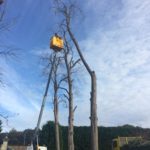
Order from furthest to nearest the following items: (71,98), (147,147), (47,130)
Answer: (47,130)
(71,98)
(147,147)

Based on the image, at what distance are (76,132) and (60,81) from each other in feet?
30.1

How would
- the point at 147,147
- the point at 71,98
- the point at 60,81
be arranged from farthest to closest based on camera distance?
the point at 60,81 < the point at 71,98 < the point at 147,147

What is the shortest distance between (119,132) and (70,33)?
17.4 meters

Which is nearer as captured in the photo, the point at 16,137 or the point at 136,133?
the point at 136,133

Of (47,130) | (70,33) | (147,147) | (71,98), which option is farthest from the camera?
(47,130)

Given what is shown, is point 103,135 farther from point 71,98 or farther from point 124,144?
point 71,98

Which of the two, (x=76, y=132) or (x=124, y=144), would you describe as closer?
(x=124, y=144)

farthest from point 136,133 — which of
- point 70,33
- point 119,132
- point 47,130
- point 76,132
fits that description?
point 70,33

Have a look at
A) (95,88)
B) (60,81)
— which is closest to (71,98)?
(60,81)

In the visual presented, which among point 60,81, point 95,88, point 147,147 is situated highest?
point 60,81

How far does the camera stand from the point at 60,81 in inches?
1099

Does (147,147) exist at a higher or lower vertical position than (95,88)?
lower

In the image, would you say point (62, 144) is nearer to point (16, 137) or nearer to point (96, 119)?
point (96, 119)

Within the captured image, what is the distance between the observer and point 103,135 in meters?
35.3
